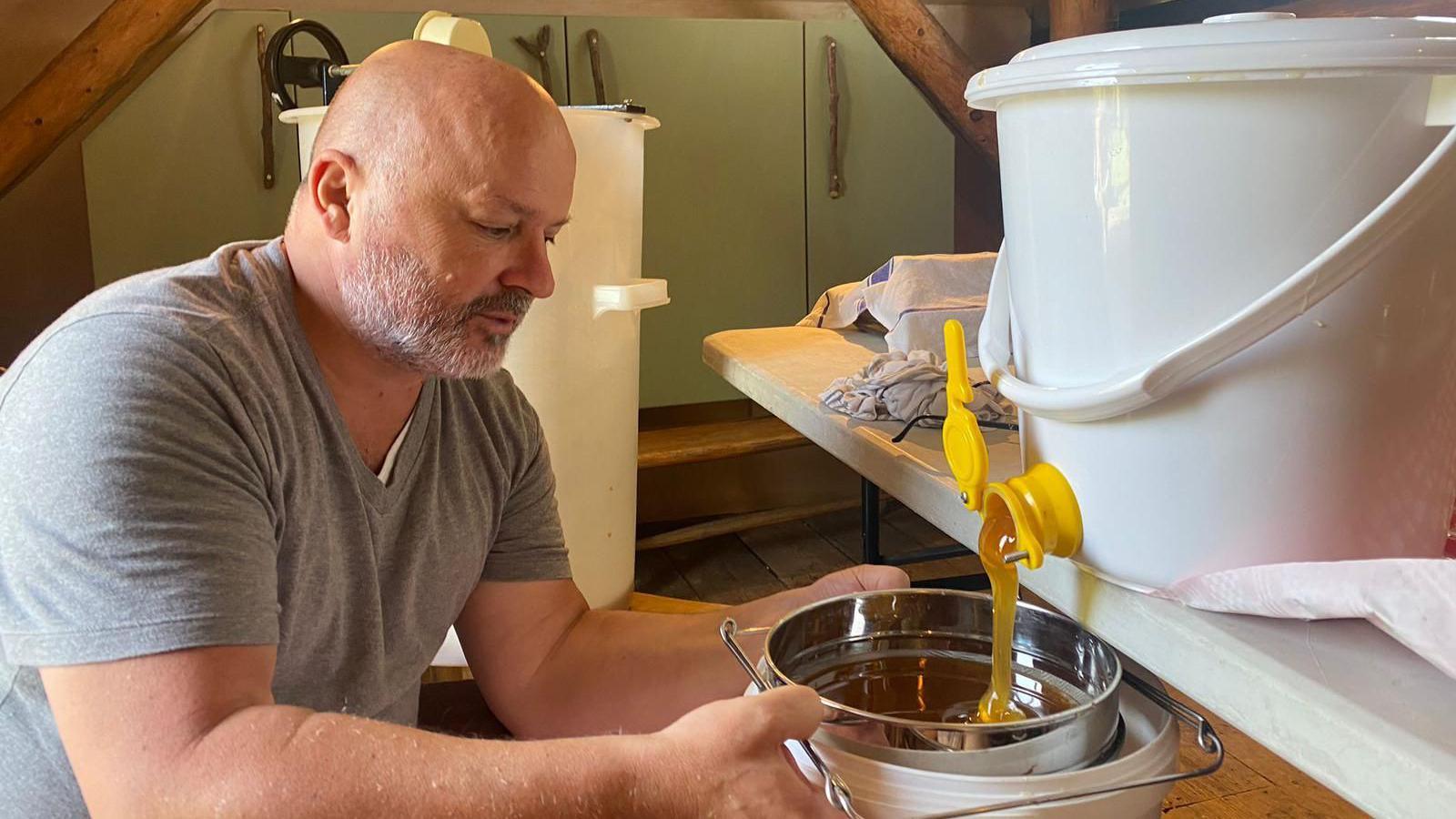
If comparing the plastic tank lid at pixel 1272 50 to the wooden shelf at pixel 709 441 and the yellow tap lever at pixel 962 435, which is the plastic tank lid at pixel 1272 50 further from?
the wooden shelf at pixel 709 441

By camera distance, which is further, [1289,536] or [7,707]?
[7,707]

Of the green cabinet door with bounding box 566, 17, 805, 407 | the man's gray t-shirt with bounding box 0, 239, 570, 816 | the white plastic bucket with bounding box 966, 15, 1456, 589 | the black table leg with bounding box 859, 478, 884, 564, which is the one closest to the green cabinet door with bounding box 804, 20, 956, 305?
the green cabinet door with bounding box 566, 17, 805, 407

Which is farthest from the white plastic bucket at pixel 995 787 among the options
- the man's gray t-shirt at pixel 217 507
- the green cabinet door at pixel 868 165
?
the green cabinet door at pixel 868 165

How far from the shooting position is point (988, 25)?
3.59 metres

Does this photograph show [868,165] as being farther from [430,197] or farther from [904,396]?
[430,197]

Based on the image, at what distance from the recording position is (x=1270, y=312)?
1.83ft

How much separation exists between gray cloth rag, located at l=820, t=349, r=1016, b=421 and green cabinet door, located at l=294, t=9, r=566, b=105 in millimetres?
1722

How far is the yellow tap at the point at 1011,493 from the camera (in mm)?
684

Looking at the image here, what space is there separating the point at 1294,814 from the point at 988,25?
2.55m

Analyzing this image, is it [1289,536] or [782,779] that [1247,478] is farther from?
[782,779]

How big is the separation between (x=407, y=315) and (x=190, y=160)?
1.97 meters

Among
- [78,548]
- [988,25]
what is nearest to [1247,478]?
[78,548]

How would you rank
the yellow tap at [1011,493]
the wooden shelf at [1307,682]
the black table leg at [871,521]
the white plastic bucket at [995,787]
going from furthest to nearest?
the black table leg at [871,521]
the yellow tap at [1011,493]
the white plastic bucket at [995,787]
the wooden shelf at [1307,682]

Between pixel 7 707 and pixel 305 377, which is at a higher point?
pixel 305 377
